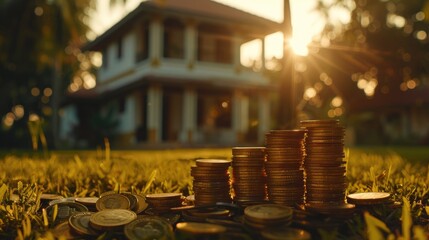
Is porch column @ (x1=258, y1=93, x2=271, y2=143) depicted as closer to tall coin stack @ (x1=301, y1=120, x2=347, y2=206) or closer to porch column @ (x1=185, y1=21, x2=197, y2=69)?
porch column @ (x1=185, y1=21, x2=197, y2=69)

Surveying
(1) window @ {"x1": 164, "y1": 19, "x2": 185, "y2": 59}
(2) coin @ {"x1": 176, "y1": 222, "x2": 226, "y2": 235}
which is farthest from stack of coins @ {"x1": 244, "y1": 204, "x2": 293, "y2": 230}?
(1) window @ {"x1": 164, "y1": 19, "x2": 185, "y2": 59}

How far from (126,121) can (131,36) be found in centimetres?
441

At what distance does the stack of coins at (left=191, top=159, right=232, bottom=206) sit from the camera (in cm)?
357

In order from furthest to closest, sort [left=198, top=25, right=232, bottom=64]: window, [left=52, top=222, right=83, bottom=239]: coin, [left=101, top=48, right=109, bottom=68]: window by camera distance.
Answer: [left=101, top=48, right=109, bottom=68]: window
[left=198, top=25, right=232, bottom=64]: window
[left=52, top=222, right=83, bottom=239]: coin

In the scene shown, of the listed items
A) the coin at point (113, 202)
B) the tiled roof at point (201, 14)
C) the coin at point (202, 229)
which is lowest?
the coin at point (202, 229)

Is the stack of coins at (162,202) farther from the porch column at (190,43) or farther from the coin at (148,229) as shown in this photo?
the porch column at (190,43)

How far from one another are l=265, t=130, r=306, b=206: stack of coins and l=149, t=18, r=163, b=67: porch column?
18.6 meters

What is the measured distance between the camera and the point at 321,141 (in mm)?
3520

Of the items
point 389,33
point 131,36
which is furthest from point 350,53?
point 131,36

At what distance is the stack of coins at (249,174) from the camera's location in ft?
11.9

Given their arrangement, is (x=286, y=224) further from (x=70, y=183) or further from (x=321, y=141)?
(x=70, y=183)

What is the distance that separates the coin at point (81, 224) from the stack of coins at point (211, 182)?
85 centimetres

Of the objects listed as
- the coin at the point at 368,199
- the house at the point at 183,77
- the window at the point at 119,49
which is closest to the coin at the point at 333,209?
the coin at the point at 368,199

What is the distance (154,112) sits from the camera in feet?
69.9
